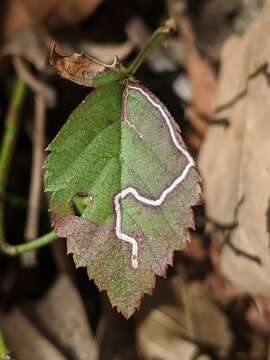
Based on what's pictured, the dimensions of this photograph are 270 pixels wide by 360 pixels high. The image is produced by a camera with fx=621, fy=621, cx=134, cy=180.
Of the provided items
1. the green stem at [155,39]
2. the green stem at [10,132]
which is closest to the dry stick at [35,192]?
the green stem at [10,132]

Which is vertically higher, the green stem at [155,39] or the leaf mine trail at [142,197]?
the green stem at [155,39]

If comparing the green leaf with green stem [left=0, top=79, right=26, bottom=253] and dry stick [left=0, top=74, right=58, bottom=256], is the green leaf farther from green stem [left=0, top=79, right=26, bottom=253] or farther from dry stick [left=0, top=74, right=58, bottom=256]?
green stem [left=0, top=79, right=26, bottom=253]

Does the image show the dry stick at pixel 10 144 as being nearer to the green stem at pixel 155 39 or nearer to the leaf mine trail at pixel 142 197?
the leaf mine trail at pixel 142 197

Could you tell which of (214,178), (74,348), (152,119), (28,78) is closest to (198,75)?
(214,178)

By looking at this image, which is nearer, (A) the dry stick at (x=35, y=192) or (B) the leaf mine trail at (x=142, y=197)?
(B) the leaf mine trail at (x=142, y=197)

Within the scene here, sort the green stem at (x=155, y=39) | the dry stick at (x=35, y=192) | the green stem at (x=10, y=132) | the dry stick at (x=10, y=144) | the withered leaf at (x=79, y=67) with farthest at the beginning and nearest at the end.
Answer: the dry stick at (x=35, y=192), the green stem at (x=10, y=132), the dry stick at (x=10, y=144), the green stem at (x=155, y=39), the withered leaf at (x=79, y=67)

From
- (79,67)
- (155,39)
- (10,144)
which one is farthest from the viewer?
(10,144)

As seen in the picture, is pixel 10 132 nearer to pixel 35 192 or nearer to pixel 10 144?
pixel 10 144

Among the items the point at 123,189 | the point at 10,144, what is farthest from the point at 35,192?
the point at 123,189

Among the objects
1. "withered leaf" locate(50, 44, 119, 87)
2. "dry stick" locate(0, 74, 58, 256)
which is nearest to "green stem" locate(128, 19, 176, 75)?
"withered leaf" locate(50, 44, 119, 87)
